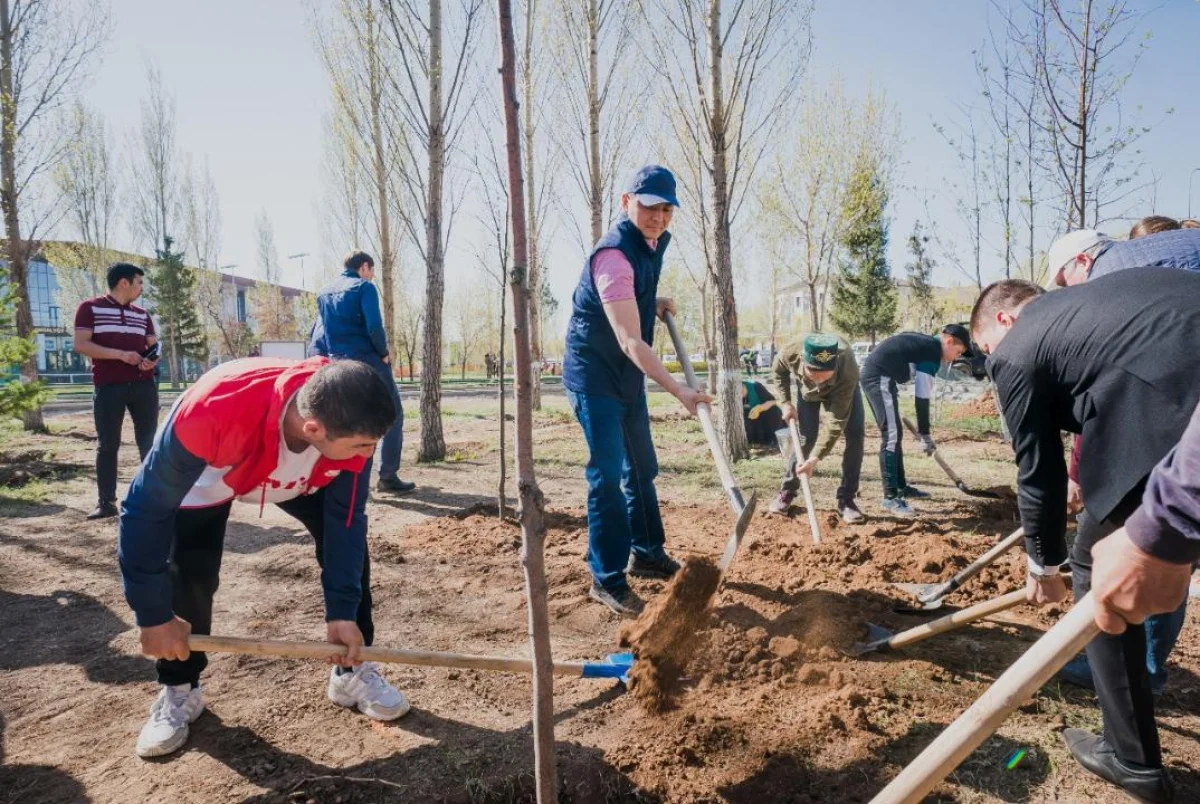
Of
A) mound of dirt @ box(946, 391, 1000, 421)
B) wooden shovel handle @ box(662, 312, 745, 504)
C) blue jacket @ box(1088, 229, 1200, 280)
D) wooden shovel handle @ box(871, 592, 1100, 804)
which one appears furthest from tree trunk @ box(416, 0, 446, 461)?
mound of dirt @ box(946, 391, 1000, 421)

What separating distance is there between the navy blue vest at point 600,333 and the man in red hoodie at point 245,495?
1.28 metres

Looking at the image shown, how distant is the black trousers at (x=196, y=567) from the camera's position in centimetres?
221

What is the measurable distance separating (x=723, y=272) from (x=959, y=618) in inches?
188

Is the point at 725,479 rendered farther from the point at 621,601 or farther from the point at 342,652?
the point at 342,652

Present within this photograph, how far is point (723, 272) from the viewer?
22.3 ft

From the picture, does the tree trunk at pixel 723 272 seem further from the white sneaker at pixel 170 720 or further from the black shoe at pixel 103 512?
the white sneaker at pixel 170 720

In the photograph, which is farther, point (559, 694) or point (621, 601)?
point (621, 601)

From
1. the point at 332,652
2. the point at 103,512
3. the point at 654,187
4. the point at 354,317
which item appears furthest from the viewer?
the point at 354,317

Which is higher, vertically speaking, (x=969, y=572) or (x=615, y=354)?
(x=615, y=354)

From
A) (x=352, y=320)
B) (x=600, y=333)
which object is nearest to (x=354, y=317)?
(x=352, y=320)

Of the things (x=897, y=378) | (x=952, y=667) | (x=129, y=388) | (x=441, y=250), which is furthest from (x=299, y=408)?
(x=441, y=250)

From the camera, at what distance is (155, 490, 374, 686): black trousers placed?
2213 millimetres

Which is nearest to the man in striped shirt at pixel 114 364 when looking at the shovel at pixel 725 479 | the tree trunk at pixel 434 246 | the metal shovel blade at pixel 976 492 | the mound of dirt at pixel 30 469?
the mound of dirt at pixel 30 469

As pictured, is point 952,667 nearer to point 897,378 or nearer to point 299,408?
point 299,408
